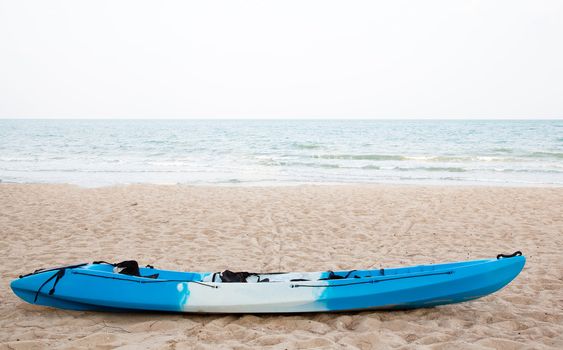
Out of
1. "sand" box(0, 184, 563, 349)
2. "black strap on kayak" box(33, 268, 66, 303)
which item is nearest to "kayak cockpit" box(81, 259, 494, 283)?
"black strap on kayak" box(33, 268, 66, 303)

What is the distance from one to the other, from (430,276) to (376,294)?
495 mm

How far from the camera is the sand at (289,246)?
12.0 ft

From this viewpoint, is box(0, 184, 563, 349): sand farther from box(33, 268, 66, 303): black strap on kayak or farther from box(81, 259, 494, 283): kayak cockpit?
box(81, 259, 494, 283): kayak cockpit

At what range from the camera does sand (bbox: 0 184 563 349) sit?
144 inches

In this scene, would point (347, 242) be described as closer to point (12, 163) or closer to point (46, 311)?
point (46, 311)

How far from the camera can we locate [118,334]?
368 centimetres

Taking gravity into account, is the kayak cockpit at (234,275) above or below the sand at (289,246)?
above

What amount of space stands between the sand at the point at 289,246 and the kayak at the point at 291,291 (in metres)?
0.15

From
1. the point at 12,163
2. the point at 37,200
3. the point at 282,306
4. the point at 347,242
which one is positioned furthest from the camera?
the point at 12,163

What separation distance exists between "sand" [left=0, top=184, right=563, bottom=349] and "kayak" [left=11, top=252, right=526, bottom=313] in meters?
0.15

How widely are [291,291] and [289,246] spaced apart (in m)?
2.93

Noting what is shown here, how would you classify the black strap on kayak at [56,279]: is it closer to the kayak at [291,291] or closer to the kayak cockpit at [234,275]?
the kayak at [291,291]

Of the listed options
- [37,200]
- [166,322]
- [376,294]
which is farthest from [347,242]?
[37,200]

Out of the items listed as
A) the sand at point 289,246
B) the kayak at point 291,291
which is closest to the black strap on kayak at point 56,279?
the kayak at point 291,291
